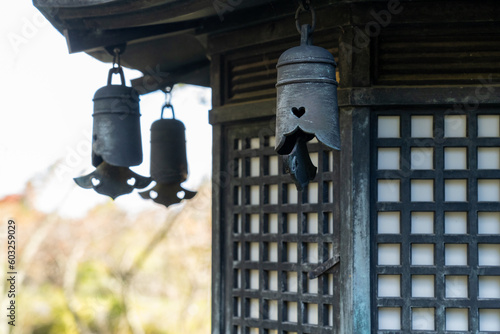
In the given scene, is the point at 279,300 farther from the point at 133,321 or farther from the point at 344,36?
the point at 133,321

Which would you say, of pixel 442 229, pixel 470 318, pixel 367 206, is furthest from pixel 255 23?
pixel 470 318

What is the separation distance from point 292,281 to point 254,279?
1.04ft

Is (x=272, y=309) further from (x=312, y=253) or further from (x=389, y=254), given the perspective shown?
(x=389, y=254)

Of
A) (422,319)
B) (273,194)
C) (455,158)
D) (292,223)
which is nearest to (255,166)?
(273,194)

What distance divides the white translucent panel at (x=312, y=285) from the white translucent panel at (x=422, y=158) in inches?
31.9

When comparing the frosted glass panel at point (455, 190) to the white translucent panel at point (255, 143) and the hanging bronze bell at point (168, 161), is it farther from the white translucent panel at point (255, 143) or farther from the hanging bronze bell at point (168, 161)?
the hanging bronze bell at point (168, 161)

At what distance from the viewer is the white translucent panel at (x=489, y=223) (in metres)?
3.57

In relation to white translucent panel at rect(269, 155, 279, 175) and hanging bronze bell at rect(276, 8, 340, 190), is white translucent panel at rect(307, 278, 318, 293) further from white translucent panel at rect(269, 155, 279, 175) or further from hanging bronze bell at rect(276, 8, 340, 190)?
hanging bronze bell at rect(276, 8, 340, 190)

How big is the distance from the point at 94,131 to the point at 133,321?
13.6m

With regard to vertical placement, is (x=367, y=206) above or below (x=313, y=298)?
above

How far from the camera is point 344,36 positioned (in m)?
3.66

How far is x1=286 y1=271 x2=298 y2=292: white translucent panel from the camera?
3.89m

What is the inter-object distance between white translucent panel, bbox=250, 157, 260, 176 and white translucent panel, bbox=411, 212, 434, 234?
1.02 metres

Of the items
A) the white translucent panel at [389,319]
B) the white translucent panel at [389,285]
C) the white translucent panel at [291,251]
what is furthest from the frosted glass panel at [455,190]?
the white translucent panel at [291,251]
